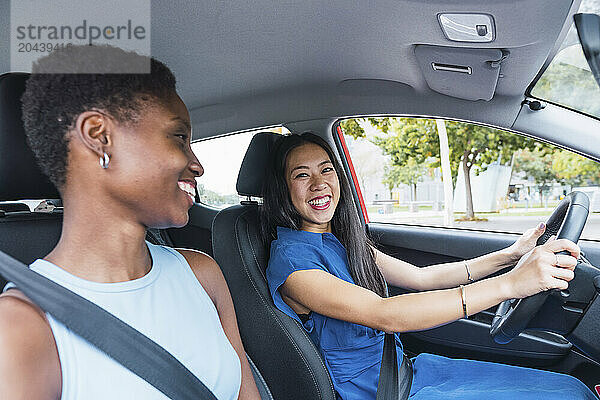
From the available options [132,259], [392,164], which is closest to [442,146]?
[392,164]

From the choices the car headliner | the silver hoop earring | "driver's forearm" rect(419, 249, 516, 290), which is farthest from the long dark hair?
the silver hoop earring

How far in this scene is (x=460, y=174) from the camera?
2576mm

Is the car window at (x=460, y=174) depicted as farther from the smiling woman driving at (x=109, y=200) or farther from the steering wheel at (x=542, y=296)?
the smiling woman driving at (x=109, y=200)

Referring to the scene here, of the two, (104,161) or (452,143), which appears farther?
(452,143)

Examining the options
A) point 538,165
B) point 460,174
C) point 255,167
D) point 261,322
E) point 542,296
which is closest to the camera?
point 542,296

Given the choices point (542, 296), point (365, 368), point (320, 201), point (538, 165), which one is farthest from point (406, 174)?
point (542, 296)

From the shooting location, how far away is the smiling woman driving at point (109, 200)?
0.95 meters

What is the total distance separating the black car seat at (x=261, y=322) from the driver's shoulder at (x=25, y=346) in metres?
0.78

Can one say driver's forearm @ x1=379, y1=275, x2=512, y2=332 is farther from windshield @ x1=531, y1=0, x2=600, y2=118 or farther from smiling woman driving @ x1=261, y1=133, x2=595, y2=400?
windshield @ x1=531, y1=0, x2=600, y2=118

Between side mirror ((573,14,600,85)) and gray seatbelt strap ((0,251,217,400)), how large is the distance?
910mm

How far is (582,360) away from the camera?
2.00 metres

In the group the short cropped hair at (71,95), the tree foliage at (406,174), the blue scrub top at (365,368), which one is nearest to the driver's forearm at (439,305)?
the blue scrub top at (365,368)

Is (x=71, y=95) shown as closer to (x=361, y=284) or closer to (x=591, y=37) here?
(x=591, y=37)

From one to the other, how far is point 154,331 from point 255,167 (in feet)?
3.34
